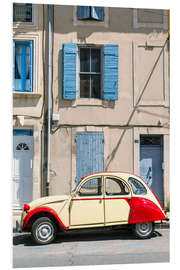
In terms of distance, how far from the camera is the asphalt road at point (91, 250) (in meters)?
6.72

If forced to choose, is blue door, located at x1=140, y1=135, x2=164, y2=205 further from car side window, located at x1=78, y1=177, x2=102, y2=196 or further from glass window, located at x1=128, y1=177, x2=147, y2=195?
car side window, located at x1=78, y1=177, x2=102, y2=196

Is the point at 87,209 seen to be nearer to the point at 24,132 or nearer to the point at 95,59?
the point at 24,132

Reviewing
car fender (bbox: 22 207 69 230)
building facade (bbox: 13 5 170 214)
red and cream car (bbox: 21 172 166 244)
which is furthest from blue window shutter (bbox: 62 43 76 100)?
car fender (bbox: 22 207 69 230)

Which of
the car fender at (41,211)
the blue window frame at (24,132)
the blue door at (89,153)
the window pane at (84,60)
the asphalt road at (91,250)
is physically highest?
the window pane at (84,60)

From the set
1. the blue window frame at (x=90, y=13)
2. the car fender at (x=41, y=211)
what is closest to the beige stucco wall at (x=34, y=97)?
the blue window frame at (x=90, y=13)

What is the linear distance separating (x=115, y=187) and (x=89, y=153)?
215cm

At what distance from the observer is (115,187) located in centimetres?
776

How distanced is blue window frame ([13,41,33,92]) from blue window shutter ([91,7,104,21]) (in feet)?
5.93

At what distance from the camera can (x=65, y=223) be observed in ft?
24.6

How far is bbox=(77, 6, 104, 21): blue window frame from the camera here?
31.9ft

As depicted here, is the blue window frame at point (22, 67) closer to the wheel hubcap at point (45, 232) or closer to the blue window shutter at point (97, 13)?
the blue window shutter at point (97, 13)

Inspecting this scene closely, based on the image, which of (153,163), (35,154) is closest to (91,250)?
(35,154)
